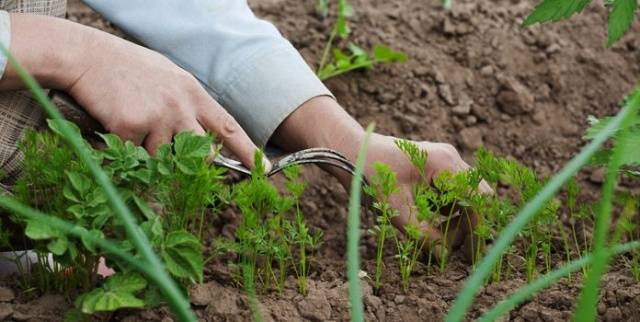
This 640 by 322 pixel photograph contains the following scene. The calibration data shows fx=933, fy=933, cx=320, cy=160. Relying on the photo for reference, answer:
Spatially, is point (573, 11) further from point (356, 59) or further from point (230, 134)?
point (356, 59)

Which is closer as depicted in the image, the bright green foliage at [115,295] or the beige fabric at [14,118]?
the bright green foliage at [115,295]

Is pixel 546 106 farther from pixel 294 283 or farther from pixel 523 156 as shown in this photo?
pixel 294 283

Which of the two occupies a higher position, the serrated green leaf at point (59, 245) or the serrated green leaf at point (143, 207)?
the serrated green leaf at point (143, 207)

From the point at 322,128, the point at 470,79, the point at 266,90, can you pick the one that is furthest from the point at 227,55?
the point at 470,79

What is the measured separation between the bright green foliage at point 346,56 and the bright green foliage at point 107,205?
4.04 ft

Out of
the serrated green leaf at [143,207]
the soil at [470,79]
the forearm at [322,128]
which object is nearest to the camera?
the serrated green leaf at [143,207]

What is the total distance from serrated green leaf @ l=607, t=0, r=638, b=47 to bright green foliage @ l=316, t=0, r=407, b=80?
1113mm

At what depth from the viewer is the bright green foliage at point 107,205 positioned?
1.46 meters

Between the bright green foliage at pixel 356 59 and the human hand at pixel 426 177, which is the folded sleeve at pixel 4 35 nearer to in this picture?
the human hand at pixel 426 177

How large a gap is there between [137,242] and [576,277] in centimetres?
105

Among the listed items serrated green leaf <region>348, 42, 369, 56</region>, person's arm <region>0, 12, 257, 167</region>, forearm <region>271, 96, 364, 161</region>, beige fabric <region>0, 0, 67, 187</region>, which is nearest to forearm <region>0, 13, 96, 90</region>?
person's arm <region>0, 12, 257, 167</region>

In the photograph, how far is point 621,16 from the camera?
5.95 feet

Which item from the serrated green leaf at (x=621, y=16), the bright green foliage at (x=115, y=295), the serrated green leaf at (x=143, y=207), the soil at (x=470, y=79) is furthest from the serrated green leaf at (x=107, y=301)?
the serrated green leaf at (x=621, y=16)

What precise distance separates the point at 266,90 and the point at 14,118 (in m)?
0.56
